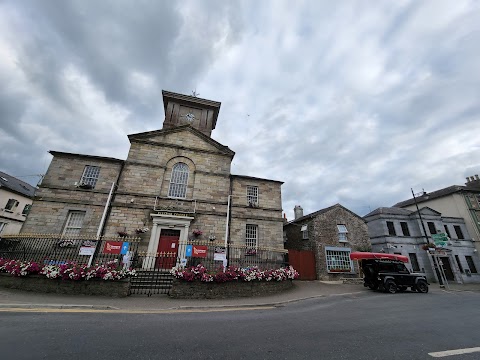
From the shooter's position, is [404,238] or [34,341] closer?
[34,341]

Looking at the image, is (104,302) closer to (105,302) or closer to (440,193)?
(105,302)

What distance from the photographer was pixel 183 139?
57.8 ft

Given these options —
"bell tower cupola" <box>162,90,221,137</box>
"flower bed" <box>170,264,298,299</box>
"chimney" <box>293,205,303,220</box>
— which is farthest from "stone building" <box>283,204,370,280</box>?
"bell tower cupola" <box>162,90,221,137</box>

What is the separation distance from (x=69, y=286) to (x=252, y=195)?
491 inches

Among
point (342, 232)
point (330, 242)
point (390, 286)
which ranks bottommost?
point (390, 286)

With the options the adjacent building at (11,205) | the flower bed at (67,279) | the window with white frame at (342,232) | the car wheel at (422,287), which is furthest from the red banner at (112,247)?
the adjacent building at (11,205)

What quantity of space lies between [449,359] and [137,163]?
57.0 feet

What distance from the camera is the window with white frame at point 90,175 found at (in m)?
14.8

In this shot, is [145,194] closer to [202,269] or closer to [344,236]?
[202,269]

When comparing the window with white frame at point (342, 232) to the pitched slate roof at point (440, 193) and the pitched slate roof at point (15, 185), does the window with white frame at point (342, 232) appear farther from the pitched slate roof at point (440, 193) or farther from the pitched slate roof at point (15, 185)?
the pitched slate roof at point (15, 185)

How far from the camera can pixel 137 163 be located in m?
15.8

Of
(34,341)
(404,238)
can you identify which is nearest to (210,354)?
(34,341)

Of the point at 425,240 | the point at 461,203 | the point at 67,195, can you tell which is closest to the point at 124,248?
the point at 67,195

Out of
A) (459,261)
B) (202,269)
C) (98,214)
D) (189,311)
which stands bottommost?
(189,311)
